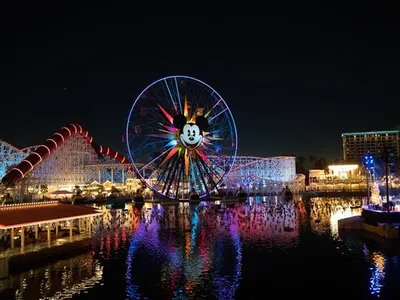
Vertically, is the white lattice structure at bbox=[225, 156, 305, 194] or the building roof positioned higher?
the white lattice structure at bbox=[225, 156, 305, 194]

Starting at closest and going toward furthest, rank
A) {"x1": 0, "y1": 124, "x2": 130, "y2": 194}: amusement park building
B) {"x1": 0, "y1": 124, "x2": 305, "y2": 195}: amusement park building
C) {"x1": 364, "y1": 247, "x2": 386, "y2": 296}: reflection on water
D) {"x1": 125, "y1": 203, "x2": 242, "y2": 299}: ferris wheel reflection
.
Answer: {"x1": 364, "y1": 247, "x2": 386, "y2": 296}: reflection on water < {"x1": 125, "y1": 203, "x2": 242, "y2": 299}: ferris wheel reflection < {"x1": 0, "y1": 124, "x2": 130, "y2": 194}: amusement park building < {"x1": 0, "y1": 124, "x2": 305, "y2": 195}: amusement park building

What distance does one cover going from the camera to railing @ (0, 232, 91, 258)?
103 feet

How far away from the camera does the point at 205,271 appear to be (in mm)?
31250

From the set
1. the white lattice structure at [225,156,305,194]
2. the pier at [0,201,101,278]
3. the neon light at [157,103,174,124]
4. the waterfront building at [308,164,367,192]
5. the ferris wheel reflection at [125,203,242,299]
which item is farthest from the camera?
the waterfront building at [308,164,367,192]

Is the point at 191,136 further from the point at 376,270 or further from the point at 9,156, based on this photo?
the point at 376,270

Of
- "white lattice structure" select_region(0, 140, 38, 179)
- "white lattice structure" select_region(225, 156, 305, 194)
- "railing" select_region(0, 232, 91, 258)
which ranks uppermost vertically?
"white lattice structure" select_region(0, 140, 38, 179)

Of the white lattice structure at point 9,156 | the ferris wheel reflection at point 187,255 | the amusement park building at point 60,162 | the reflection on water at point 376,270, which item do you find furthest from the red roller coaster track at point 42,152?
the reflection on water at point 376,270

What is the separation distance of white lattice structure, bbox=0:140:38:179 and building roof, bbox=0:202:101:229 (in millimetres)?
73357

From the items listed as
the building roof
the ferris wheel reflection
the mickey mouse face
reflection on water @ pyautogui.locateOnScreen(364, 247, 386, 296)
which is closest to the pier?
the building roof

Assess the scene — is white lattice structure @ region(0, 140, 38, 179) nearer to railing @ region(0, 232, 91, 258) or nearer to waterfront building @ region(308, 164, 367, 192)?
railing @ region(0, 232, 91, 258)

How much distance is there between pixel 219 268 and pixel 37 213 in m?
15.0

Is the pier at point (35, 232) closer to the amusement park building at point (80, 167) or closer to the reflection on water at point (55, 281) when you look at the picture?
the reflection on water at point (55, 281)

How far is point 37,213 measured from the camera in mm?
35250

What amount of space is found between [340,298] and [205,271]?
31.7 feet
